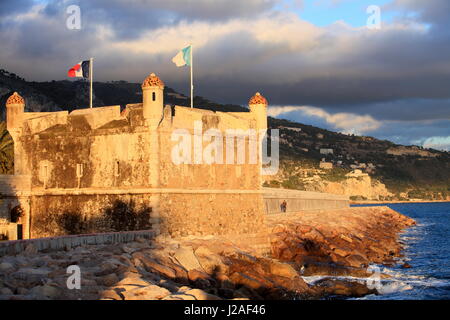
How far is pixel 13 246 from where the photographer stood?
1800 centimetres

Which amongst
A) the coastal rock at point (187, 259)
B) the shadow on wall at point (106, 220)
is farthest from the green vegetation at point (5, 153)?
the coastal rock at point (187, 259)

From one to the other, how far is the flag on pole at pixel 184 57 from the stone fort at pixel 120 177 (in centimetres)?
259

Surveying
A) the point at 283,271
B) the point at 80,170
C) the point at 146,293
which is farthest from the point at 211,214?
the point at 146,293

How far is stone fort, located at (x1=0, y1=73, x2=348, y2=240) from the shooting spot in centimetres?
2498

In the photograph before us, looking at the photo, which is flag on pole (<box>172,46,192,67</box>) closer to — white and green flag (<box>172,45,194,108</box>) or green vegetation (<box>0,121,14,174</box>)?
white and green flag (<box>172,45,194,108</box>)

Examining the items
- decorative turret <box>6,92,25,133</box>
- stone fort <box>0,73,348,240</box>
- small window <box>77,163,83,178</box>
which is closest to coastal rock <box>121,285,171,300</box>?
stone fort <box>0,73,348,240</box>

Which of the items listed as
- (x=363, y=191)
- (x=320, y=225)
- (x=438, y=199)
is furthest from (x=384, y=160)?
(x=320, y=225)

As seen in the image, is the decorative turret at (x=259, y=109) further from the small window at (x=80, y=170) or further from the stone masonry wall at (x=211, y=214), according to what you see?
the small window at (x=80, y=170)

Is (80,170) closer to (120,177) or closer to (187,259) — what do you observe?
(120,177)

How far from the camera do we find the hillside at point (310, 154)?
94375mm

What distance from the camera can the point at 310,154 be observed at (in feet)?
522

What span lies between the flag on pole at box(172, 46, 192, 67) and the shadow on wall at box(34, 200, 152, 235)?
23.5 feet

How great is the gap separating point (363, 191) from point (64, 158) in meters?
144
